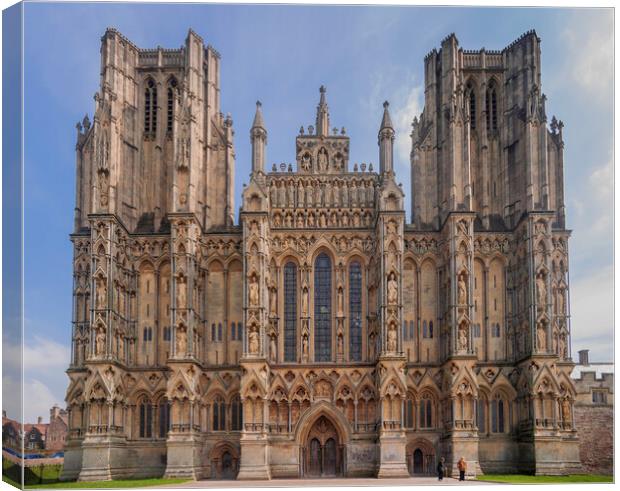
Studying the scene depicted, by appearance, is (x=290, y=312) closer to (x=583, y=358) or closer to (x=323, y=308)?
(x=323, y=308)

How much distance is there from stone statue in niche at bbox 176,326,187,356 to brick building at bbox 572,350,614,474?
2292cm

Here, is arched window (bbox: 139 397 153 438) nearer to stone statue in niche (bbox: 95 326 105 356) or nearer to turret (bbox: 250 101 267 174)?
stone statue in niche (bbox: 95 326 105 356)

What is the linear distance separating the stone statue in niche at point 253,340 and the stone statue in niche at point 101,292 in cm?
846

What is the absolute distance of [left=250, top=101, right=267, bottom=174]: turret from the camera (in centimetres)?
5381

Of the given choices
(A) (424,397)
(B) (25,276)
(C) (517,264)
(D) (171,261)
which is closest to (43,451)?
(B) (25,276)

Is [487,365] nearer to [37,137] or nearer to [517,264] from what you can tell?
[517,264]

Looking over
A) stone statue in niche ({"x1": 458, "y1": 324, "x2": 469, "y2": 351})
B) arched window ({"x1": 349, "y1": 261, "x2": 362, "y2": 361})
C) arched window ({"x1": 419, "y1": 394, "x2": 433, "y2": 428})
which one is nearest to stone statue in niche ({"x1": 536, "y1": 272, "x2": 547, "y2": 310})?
stone statue in niche ({"x1": 458, "y1": 324, "x2": 469, "y2": 351})

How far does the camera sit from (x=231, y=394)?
52219mm

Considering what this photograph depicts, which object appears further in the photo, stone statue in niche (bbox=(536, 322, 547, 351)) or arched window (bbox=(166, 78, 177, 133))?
arched window (bbox=(166, 78, 177, 133))

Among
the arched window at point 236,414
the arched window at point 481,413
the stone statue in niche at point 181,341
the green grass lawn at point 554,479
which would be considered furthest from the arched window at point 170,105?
the green grass lawn at point 554,479

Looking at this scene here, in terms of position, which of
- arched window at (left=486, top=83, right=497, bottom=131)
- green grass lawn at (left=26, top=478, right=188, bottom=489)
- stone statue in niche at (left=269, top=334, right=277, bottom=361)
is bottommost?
green grass lawn at (left=26, top=478, right=188, bottom=489)

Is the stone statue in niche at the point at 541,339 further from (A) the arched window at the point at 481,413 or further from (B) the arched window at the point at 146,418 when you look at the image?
(B) the arched window at the point at 146,418

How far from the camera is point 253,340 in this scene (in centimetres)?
5028

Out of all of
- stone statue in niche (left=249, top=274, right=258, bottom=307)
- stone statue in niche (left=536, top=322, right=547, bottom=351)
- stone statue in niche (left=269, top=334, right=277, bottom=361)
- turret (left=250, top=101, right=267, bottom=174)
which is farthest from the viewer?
turret (left=250, top=101, right=267, bottom=174)
